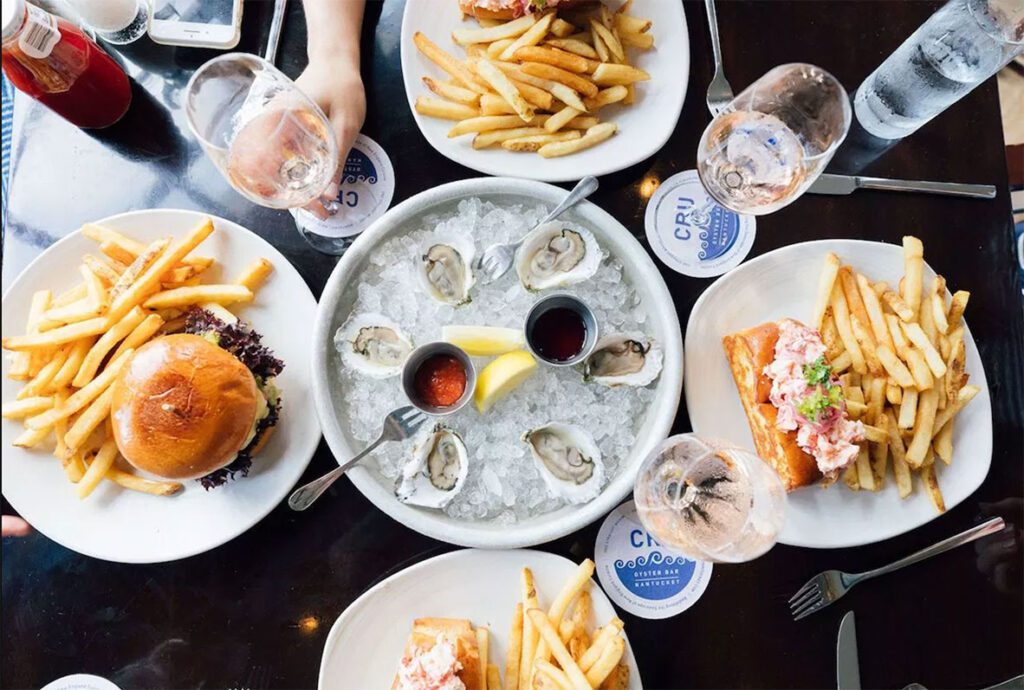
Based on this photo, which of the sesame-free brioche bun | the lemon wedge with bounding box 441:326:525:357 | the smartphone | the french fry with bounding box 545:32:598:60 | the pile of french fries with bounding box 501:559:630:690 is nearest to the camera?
the sesame-free brioche bun

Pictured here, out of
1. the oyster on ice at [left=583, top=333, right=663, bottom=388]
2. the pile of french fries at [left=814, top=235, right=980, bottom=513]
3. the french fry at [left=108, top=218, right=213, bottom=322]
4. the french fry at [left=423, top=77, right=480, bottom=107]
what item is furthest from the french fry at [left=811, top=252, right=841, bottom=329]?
the french fry at [left=108, top=218, right=213, bottom=322]

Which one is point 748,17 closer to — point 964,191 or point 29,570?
point 964,191

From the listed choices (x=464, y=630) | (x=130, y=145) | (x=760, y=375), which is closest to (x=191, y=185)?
(x=130, y=145)

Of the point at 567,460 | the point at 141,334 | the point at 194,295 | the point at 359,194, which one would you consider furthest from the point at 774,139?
the point at 141,334

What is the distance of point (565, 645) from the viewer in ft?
5.66

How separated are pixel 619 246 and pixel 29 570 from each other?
5.56ft

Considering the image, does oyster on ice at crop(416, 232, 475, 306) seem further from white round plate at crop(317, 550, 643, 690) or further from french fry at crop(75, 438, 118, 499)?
french fry at crop(75, 438, 118, 499)

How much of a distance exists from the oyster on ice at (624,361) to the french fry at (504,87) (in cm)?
59

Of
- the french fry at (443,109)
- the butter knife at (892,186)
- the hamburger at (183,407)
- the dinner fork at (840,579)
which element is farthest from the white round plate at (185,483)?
the butter knife at (892,186)

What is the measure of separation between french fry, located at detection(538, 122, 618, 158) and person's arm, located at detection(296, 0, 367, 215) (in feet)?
1.62

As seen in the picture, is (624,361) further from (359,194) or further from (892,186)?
(892,186)

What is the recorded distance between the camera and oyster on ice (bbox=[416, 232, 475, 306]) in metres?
1.83

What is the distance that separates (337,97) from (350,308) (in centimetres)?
54

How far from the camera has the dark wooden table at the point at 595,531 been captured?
6.17 feet
